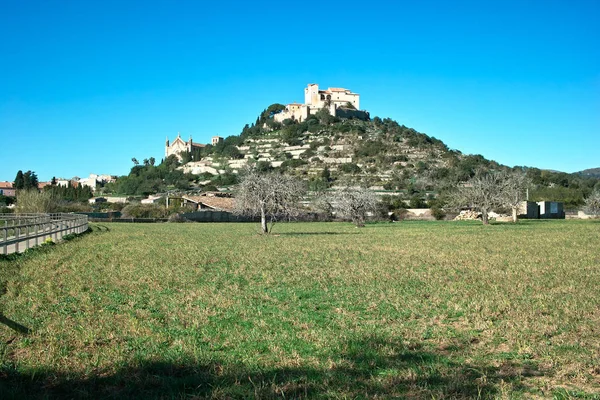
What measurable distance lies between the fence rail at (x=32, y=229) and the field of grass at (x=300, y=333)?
5.46 m

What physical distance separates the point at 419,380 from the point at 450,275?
1025 cm

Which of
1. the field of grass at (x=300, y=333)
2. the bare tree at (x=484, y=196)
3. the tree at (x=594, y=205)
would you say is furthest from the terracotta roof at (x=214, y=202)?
the field of grass at (x=300, y=333)

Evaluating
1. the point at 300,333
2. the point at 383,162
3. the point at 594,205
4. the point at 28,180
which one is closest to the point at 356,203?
the point at 594,205

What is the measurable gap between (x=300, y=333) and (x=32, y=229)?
35011mm

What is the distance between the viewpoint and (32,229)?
125 feet

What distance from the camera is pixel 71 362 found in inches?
283

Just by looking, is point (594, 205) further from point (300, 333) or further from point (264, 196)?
point (300, 333)

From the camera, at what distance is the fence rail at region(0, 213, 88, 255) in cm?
2184

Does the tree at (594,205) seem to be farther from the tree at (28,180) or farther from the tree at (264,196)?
the tree at (28,180)

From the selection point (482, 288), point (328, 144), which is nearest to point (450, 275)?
point (482, 288)

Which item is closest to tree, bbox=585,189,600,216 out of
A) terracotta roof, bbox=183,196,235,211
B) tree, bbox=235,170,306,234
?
terracotta roof, bbox=183,196,235,211

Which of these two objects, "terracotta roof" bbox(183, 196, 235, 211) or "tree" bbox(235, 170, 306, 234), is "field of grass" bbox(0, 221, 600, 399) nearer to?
"tree" bbox(235, 170, 306, 234)

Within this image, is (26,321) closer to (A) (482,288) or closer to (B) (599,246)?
(A) (482,288)

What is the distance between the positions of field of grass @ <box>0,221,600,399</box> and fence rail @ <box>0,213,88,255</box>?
215 inches
